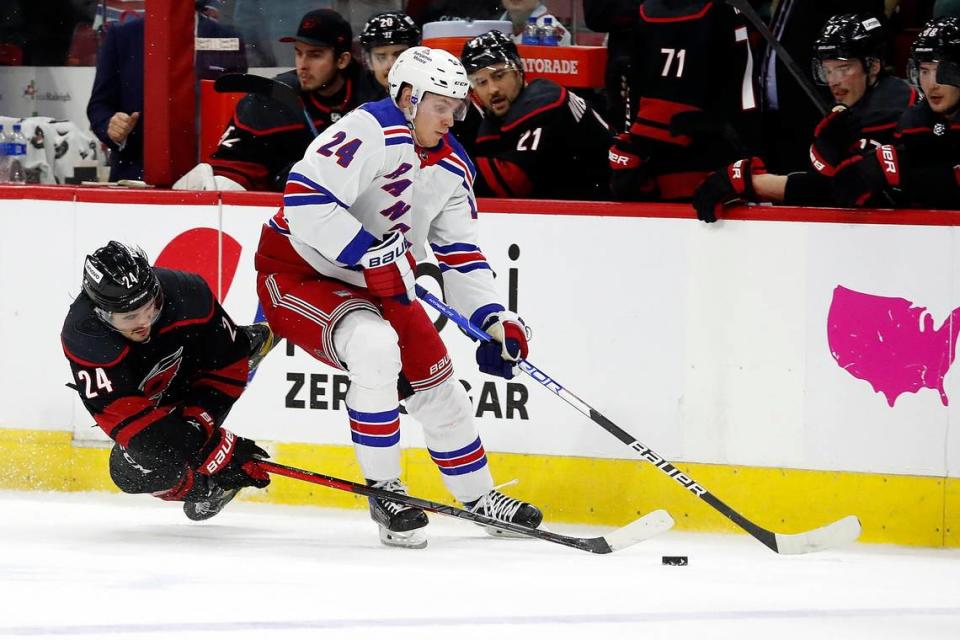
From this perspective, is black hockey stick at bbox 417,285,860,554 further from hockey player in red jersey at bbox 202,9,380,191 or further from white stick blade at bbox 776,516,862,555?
hockey player in red jersey at bbox 202,9,380,191

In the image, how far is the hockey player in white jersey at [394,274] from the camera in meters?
3.61

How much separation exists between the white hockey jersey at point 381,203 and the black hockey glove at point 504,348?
8 cm

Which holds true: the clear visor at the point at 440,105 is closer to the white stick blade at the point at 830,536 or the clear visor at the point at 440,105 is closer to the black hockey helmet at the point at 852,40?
the black hockey helmet at the point at 852,40

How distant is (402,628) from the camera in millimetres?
2809

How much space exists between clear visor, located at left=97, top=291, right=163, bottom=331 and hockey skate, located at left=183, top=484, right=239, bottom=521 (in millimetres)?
632

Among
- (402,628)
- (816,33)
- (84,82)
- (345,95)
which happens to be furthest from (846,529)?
(84,82)

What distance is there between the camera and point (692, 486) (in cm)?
371

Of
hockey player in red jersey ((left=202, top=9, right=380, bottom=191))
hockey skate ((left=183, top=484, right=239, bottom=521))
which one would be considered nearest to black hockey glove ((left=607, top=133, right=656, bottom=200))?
hockey player in red jersey ((left=202, top=9, right=380, bottom=191))

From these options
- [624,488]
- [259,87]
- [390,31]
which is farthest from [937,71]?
[259,87]

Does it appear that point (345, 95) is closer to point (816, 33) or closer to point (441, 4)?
point (441, 4)

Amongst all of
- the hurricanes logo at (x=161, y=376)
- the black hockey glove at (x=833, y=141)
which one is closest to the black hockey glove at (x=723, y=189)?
the black hockey glove at (x=833, y=141)

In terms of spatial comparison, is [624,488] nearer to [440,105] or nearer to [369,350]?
[369,350]

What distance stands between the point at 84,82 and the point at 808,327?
304cm

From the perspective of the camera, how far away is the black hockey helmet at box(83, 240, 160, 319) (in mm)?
3408
